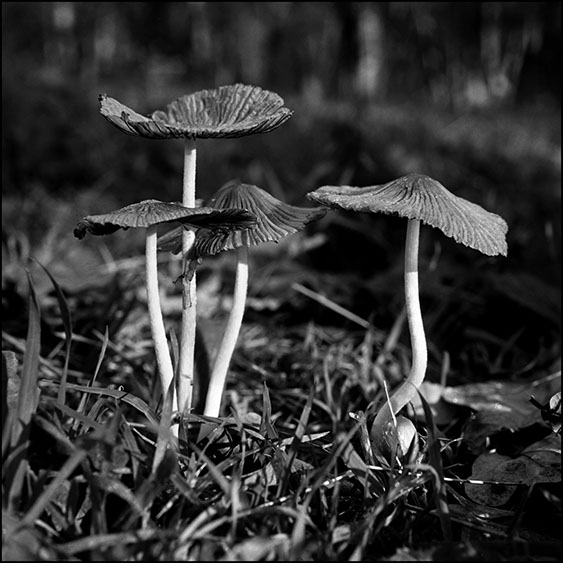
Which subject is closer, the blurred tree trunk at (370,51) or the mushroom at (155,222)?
the mushroom at (155,222)

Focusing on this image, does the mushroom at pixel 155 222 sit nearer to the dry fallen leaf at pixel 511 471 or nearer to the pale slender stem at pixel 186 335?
the pale slender stem at pixel 186 335

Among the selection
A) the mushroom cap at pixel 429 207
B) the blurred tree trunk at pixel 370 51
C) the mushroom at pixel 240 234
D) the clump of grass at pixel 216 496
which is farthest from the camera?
the blurred tree trunk at pixel 370 51

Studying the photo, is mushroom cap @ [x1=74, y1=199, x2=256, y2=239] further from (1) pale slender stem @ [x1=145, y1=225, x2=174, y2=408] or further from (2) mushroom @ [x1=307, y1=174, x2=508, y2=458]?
(2) mushroom @ [x1=307, y1=174, x2=508, y2=458]

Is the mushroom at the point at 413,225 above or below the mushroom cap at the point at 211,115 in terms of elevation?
below

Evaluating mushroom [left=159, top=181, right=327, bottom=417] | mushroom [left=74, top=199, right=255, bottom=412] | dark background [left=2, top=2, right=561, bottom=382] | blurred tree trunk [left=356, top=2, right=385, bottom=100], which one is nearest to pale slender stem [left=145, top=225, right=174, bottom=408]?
mushroom [left=74, top=199, right=255, bottom=412]

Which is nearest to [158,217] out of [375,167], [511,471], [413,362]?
[413,362]

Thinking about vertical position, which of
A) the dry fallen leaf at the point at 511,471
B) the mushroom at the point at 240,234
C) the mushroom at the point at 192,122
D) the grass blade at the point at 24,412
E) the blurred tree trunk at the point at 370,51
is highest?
the blurred tree trunk at the point at 370,51

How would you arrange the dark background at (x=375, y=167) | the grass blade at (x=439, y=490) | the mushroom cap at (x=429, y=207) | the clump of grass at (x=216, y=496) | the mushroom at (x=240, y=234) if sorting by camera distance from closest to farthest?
1. the clump of grass at (x=216, y=496)
2. the grass blade at (x=439, y=490)
3. the mushroom cap at (x=429, y=207)
4. the mushroom at (x=240, y=234)
5. the dark background at (x=375, y=167)

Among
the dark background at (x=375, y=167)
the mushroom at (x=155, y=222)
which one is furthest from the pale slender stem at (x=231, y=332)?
the dark background at (x=375, y=167)
